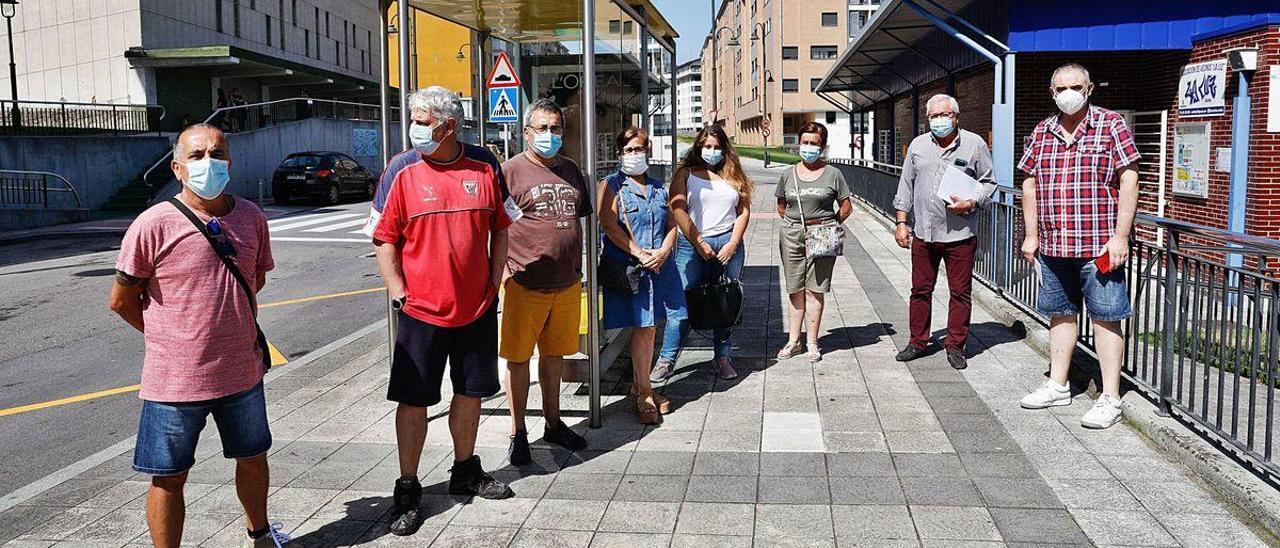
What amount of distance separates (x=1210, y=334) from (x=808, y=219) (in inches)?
125

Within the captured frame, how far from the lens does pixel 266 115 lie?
114 feet

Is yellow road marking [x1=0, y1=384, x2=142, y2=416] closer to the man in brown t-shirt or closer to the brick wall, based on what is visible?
the man in brown t-shirt

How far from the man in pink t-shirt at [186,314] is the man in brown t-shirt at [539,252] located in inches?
63.7

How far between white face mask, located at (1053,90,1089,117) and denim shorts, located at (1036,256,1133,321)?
811mm

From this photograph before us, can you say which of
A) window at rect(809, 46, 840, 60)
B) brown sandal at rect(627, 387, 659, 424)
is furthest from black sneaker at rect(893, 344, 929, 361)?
window at rect(809, 46, 840, 60)

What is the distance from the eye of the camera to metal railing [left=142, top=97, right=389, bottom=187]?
93.9ft

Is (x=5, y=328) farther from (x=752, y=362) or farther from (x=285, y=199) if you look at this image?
(x=285, y=199)

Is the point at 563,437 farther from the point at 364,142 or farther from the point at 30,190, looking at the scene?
the point at 364,142

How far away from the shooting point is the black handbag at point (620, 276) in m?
6.30

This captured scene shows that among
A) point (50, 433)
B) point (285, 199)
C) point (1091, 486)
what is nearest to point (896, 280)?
point (1091, 486)

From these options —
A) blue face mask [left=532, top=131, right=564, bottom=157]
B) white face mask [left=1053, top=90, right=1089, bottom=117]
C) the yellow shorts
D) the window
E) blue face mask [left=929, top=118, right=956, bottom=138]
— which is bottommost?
the yellow shorts

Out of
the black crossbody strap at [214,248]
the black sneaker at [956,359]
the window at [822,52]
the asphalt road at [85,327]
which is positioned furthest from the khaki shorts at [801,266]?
the window at [822,52]

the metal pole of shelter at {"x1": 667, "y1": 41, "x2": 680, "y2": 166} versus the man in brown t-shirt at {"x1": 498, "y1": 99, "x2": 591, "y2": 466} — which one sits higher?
the metal pole of shelter at {"x1": 667, "y1": 41, "x2": 680, "y2": 166}

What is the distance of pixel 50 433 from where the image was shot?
6.79 metres
